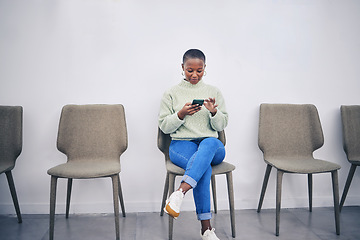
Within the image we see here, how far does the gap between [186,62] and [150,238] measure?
4.08ft

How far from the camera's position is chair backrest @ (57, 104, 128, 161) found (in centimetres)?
215

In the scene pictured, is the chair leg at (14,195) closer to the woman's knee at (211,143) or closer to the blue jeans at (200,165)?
the blue jeans at (200,165)

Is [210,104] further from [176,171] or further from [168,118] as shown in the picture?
[176,171]

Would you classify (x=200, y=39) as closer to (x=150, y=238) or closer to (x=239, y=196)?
(x=239, y=196)

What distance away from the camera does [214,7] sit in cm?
242

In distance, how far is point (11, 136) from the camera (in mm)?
2137

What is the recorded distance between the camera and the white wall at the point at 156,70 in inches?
90.7

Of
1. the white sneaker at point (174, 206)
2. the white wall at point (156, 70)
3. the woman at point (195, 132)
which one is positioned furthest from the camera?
the white wall at point (156, 70)

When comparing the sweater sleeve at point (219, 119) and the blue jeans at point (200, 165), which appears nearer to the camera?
the blue jeans at point (200, 165)

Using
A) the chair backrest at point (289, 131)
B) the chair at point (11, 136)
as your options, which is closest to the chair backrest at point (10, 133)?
the chair at point (11, 136)

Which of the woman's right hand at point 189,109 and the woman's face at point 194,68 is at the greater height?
the woman's face at point 194,68

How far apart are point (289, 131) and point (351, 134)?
0.54 meters

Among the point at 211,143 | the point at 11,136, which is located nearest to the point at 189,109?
the point at 211,143

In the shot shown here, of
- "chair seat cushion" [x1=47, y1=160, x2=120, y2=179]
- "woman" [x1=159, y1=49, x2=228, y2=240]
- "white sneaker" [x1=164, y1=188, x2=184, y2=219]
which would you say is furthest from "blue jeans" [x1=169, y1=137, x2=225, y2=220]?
"chair seat cushion" [x1=47, y1=160, x2=120, y2=179]
